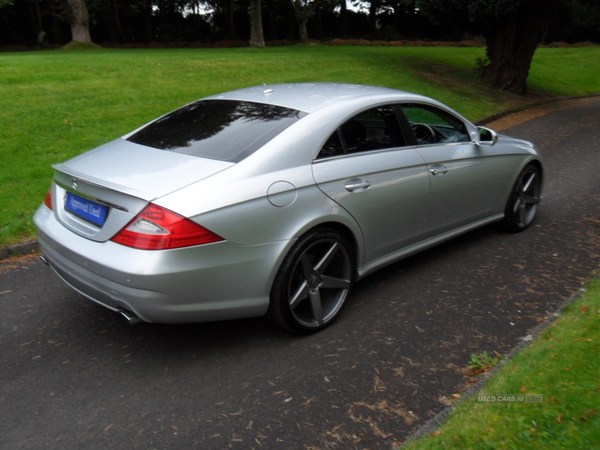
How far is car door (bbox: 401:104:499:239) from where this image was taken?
496 centimetres

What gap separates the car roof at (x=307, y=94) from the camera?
4453 mm

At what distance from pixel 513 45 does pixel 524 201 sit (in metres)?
13.6

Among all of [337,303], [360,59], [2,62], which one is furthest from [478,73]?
[337,303]

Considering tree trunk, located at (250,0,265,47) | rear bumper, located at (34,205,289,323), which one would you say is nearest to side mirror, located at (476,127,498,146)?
rear bumper, located at (34,205,289,323)

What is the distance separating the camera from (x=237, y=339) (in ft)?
13.4

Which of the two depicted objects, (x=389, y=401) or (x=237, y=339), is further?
(x=237, y=339)

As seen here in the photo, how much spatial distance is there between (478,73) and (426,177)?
17054 mm

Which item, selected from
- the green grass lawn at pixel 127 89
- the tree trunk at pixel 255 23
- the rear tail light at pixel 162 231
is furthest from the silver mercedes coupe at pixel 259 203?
the tree trunk at pixel 255 23

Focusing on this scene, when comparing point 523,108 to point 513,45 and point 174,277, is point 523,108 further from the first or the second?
point 174,277

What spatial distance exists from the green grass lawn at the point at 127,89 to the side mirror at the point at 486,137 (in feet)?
15.2

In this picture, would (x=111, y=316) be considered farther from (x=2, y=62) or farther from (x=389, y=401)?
(x=2, y=62)

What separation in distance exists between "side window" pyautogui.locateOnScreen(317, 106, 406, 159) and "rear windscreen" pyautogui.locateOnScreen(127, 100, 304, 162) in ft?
1.09

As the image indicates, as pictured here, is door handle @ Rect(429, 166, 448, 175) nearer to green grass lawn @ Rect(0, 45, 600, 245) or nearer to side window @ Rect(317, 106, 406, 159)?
side window @ Rect(317, 106, 406, 159)

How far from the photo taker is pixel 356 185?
423 cm
